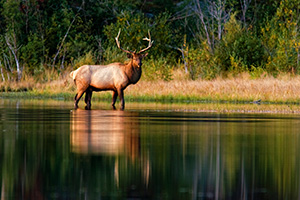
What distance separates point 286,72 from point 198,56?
15.7ft

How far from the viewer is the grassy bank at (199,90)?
30.4 meters

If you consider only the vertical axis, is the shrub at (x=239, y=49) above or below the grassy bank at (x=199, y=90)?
above

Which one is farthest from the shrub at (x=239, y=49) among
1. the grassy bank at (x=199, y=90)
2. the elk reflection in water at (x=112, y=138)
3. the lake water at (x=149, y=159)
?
the lake water at (x=149, y=159)

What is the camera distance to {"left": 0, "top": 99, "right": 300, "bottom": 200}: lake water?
8336mm

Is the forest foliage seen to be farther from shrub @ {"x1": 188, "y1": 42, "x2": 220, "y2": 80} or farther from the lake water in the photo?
the lake water

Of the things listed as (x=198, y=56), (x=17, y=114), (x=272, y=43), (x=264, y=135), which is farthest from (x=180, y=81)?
(x=264, y=135)

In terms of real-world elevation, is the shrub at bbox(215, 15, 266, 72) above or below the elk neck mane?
above

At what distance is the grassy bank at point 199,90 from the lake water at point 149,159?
1164cm

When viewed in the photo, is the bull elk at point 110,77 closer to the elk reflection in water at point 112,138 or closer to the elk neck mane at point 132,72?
the elk neck mane at point 132,72

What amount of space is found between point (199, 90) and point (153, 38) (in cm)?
1267

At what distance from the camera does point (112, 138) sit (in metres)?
14.0

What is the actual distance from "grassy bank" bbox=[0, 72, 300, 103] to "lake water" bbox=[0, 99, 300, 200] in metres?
11.6

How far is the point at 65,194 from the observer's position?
26.2 ft

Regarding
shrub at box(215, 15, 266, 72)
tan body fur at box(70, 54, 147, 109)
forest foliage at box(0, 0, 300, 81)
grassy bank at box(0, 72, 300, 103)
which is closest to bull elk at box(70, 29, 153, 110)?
tan body fur at box(70, 54, 147, 109)
